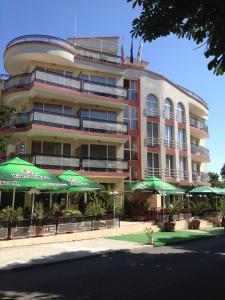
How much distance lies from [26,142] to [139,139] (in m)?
12.5

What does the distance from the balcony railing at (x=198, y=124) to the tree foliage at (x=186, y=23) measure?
38.6 meters

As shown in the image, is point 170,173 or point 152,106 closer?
point 152,106

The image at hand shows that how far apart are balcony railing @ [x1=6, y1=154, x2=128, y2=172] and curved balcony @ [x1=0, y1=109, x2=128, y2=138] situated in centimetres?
229

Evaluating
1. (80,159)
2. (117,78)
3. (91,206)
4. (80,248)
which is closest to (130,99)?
(117,78)

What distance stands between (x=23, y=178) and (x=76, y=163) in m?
13.0

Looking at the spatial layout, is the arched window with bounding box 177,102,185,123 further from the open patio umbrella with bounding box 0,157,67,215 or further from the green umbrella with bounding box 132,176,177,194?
the open patio umbrella with bounding box 0,157,67,215

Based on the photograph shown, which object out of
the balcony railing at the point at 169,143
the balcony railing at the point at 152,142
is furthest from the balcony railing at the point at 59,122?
the balcony railing at the point at 169,143

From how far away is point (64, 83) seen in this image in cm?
3045

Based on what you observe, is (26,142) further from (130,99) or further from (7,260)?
(7,260)

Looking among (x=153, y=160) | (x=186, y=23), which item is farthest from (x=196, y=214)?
(x=186, y=23)

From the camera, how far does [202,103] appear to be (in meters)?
49.6

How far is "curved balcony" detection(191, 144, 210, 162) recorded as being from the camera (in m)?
44.9

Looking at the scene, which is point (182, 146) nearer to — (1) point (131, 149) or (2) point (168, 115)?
(2) point (168, 115)

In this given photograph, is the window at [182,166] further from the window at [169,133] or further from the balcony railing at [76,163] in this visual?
the balcony railing at [76,163]
